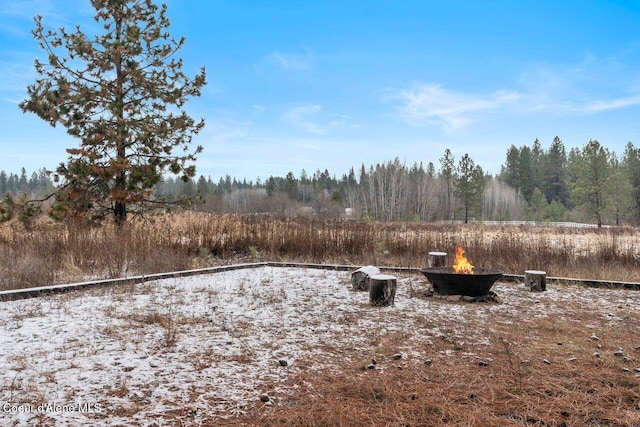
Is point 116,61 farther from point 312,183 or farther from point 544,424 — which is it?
point 312,183

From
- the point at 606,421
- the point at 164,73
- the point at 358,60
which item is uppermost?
the point at 358,60

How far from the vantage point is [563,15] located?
9.81 m

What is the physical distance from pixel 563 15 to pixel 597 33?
106cm

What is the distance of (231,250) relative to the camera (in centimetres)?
1041

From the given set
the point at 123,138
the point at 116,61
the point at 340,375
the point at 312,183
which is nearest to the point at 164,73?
the point at 116,61

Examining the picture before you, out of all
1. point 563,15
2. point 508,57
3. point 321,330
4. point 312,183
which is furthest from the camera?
point 312,183

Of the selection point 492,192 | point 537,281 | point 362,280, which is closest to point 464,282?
point 362,280

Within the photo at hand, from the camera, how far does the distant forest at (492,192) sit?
3647 centimetres

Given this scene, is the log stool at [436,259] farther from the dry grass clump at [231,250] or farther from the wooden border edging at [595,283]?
the dry grass clump at [231,250]

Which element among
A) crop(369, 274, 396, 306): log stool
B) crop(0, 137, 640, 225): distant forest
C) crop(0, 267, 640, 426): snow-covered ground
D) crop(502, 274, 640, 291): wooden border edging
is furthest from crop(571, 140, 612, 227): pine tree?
crop(369, 274, 396, 306): log stool

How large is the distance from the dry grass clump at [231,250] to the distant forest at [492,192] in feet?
36.3

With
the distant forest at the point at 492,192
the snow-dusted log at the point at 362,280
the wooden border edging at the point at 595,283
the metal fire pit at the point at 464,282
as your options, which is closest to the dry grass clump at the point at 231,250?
the wooden border edging at the point at 595,283

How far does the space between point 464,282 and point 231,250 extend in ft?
20.3

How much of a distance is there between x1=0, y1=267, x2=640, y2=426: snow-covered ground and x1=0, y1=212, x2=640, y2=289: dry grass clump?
4.46 ft
